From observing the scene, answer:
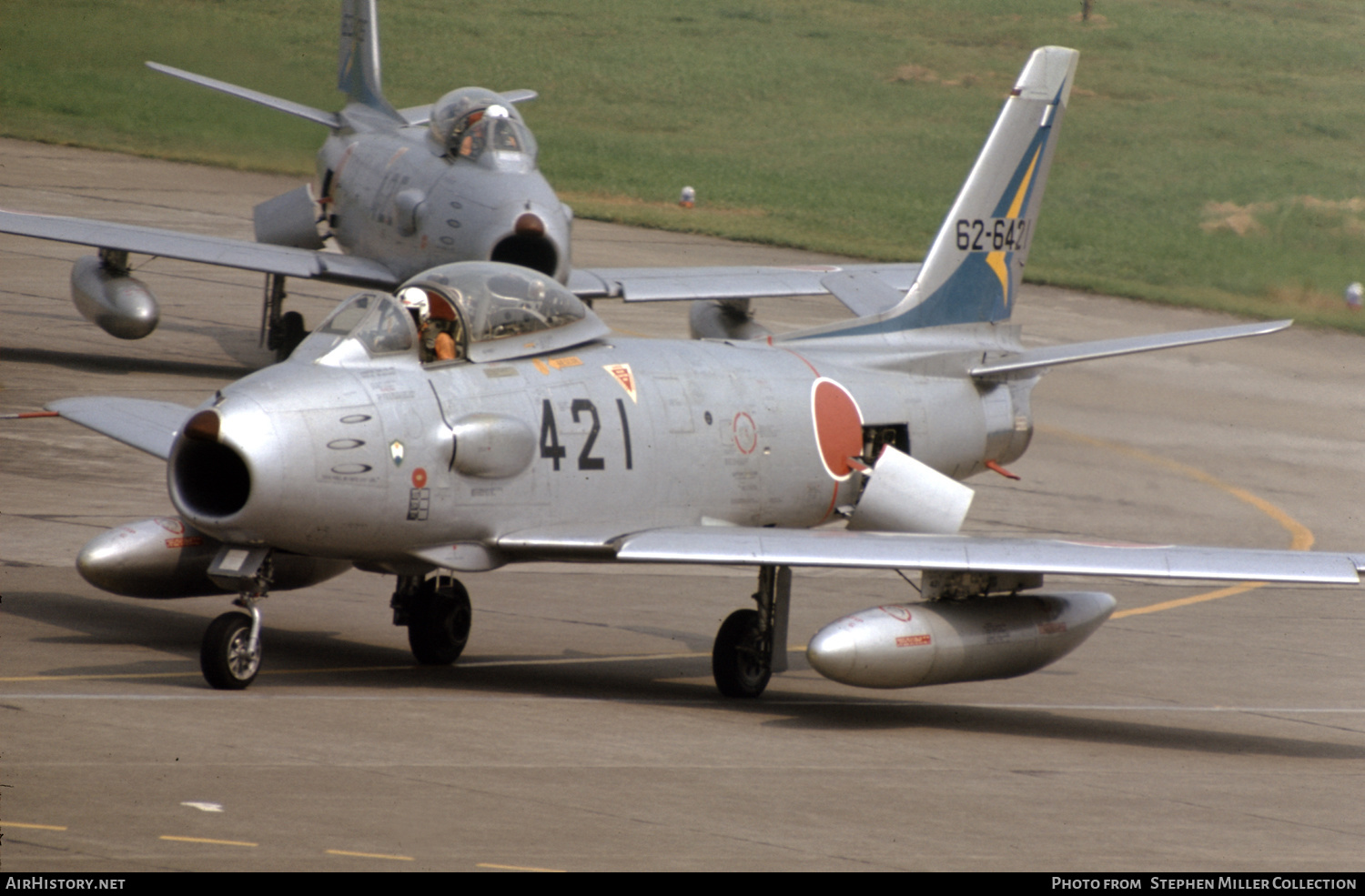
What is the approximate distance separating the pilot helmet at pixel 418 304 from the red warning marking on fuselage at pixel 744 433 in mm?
2804

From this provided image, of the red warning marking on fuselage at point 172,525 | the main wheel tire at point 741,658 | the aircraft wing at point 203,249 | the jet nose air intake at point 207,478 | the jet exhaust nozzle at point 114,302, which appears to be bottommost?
the main wheel tire at point 741,658

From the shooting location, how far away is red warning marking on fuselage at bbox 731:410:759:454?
1417cm

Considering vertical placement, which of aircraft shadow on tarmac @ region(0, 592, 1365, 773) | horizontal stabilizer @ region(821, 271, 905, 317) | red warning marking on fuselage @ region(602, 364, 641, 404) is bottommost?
aircraft shadow on tarmac @ region(0, 592, 1365, 773)

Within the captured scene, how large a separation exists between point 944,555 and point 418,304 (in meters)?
4.05

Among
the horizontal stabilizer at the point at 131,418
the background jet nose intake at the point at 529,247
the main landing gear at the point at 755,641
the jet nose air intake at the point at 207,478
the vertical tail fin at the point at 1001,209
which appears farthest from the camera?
the background jet nose intake at the point at 529,247

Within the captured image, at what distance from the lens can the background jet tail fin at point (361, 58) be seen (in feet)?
99.6

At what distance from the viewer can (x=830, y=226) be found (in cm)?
4794

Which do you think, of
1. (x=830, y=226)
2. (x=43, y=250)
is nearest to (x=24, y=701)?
(x=43, y=250)

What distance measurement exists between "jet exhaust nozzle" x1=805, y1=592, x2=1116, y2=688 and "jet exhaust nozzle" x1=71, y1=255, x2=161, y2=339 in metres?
15.0

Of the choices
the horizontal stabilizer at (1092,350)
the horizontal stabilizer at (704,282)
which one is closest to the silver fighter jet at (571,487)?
the horizontal stabilizer at (1092,350)

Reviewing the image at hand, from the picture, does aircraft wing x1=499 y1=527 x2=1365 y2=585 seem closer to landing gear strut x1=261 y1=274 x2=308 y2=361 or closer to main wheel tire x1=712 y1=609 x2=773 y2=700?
main wheel tire x1=712 y1=609 x2=773 y2=700

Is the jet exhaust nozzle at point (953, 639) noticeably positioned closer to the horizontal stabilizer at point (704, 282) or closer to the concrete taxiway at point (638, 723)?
the concrete taxiway at point (638, 723)

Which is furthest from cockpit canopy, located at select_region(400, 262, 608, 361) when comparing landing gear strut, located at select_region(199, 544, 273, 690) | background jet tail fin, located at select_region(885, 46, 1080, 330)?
background jet tail fin, located at select_region(885, 46, 1080, 330)

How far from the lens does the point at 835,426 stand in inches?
593
